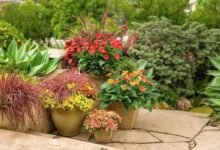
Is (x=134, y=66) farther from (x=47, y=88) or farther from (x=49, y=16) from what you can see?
(x=49, y=16)

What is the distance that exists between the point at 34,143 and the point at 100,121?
809 millimetres

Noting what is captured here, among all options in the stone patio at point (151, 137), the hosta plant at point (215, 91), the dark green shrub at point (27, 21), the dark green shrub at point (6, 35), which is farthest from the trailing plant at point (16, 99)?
the dark green shrub at point (27, 21)

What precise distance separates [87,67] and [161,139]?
3.96 feet

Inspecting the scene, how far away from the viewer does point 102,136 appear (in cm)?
439

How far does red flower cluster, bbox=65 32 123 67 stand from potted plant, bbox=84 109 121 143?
83cm

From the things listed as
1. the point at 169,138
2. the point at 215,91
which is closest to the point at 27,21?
the point at 215,91

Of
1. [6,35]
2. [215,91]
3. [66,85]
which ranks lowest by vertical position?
[215,91]

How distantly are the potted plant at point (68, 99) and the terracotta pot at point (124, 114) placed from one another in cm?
31

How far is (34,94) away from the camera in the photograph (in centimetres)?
413

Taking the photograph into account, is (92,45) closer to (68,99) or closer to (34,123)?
(68,99)

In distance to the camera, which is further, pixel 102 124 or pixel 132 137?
pixel 132 137

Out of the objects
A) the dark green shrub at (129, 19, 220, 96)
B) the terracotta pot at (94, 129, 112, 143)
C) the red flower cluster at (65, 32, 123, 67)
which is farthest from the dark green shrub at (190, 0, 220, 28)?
the terracotta pot at (94, 129, 112, 143)

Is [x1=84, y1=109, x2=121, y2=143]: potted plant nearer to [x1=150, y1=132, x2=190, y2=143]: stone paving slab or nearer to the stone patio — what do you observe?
the stone patio

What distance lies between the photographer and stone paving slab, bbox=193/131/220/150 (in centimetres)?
445
